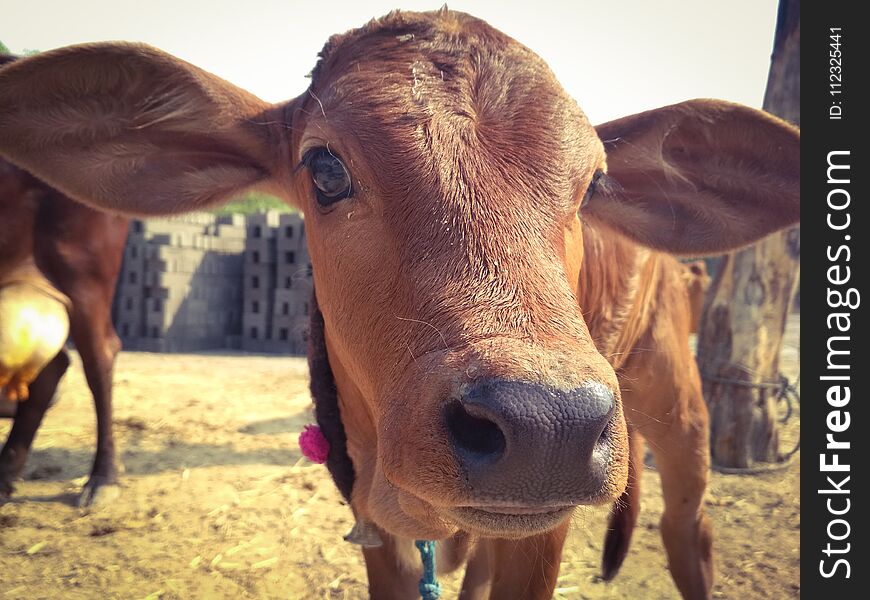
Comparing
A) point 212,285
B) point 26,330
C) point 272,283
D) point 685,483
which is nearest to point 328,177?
point 685,483

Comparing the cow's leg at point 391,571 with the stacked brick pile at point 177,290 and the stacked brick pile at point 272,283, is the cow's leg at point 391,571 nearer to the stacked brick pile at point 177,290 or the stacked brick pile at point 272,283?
the stacked brick pile at point 272,283

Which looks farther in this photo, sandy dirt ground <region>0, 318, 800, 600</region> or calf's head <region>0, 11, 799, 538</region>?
sandy dirt ground <region>0, 318, 800, 600</region>

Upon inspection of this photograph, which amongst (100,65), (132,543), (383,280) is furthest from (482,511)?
(132,543)

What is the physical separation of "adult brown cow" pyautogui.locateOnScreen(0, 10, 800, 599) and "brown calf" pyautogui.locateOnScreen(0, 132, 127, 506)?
210 cm

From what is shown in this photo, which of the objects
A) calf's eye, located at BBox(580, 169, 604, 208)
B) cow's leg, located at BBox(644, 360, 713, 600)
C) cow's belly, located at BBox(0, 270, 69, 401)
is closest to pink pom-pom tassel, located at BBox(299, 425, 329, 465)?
calf's eye, located at BBox(580, 169, 604, 208)

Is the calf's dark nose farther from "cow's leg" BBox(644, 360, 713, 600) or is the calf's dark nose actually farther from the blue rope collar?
"cow's leg" BBox(644, 360, 713, 600)

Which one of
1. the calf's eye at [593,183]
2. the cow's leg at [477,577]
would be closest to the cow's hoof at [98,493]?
the cow's leg at [477,577]

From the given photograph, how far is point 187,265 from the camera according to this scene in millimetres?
11312

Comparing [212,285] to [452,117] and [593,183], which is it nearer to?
[593,183]

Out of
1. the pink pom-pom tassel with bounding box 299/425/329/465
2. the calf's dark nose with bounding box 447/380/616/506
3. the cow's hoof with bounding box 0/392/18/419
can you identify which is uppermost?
the calf's dark nose with bounding box 447/380/616/506

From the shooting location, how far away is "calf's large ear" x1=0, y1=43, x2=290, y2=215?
203 centimetres

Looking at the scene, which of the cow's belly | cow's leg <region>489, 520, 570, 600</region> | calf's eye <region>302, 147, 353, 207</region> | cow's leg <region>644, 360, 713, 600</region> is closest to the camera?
calf's eye <region>302, 147, 353, 207</region>

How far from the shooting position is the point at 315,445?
96.3 inches

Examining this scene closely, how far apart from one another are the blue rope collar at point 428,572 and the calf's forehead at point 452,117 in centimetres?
146
